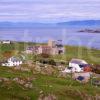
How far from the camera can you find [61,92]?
27.7 metres

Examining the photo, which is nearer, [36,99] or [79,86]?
[36,99]

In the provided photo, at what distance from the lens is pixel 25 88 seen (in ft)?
91.9

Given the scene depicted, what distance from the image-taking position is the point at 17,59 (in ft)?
170

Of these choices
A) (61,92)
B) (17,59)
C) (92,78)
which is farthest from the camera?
(17,59)

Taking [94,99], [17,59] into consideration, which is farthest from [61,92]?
[17,59]

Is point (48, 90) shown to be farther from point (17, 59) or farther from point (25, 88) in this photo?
Answer: point (17, 59)

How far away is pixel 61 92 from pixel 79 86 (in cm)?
391

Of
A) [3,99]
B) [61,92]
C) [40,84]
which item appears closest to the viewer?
[3,99]

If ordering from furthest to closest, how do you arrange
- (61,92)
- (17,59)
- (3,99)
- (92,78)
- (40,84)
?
(17,59) → (92,78) → (40,84) → (61,92) → (3,99)

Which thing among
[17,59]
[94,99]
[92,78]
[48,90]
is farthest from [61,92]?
[17,59]

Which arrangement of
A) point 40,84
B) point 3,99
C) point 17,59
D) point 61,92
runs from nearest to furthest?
1. point 3,99
2. point 61,92
3. point 40,84
4. point 17,59

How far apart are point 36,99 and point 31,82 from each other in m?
3.76

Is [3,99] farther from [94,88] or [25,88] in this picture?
[94,88]

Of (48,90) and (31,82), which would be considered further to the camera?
(31,82)
